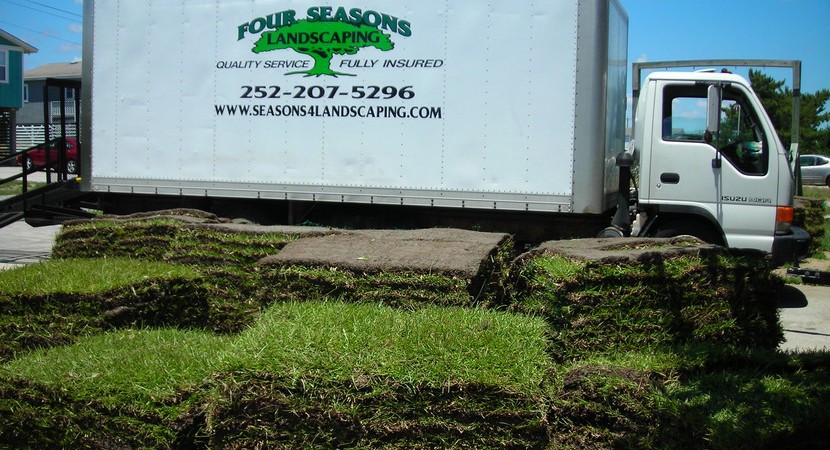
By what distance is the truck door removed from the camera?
27.6 feet

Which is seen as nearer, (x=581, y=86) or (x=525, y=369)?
(x=525, y=369)

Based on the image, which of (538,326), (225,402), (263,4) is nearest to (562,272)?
(538,326)

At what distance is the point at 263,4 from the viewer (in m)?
9.19

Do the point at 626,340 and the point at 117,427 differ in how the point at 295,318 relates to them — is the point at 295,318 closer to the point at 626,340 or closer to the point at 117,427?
the point at 117,427

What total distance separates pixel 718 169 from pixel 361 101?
429cm

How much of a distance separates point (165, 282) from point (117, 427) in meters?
1.33

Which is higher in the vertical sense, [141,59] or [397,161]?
[141,59]

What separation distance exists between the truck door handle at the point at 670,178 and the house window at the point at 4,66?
42.6 m

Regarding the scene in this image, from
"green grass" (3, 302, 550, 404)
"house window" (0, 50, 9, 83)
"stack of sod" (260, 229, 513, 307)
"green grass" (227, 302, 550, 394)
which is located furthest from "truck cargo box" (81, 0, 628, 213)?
"house window" (0, 50, 9, 83)

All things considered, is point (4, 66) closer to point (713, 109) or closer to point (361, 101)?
point (361, 101)

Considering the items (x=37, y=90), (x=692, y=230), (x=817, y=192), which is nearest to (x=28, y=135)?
(x=37, y=90)

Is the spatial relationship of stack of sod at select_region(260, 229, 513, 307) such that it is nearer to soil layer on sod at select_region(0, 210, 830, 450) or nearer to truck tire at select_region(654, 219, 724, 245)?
soil layer on sod at select_region(0, 210, 830, 450)

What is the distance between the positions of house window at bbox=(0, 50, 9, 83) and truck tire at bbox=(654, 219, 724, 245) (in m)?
42.7

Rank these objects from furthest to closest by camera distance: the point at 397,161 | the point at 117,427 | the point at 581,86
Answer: the point at 397,161
the point at 581,86
the point at 117,427
